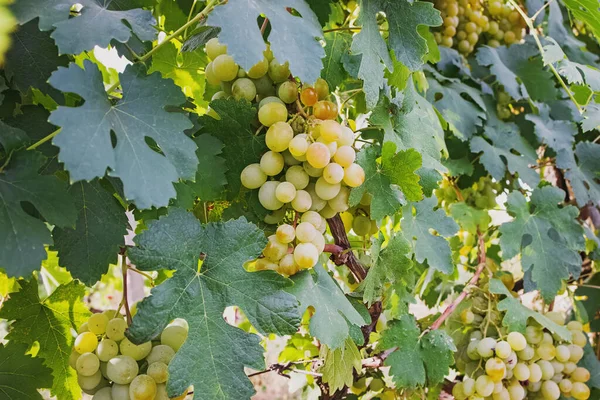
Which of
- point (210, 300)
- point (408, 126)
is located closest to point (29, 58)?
point (210, 300)

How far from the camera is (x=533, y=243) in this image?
153cm

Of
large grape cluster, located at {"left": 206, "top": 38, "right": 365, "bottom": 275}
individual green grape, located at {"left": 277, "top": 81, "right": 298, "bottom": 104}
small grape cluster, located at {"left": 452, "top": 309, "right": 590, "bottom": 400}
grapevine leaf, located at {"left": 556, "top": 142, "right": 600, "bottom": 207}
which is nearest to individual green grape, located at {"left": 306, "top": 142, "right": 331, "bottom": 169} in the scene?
large grape cluster, located at {"left": 206, "top": 38, "right": 365, "bottom": 275}

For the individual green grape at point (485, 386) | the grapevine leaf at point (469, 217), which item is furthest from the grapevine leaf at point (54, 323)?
the grapevine leaf at point (469, 217)

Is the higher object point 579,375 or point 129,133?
point 129,133

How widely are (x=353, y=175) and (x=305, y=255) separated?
168mm

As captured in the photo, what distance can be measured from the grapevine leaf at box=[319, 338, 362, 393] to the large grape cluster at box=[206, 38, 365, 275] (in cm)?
25

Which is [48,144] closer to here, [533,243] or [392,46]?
[392,46]

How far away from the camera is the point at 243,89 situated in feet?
3.18

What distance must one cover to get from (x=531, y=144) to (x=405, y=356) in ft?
3.15

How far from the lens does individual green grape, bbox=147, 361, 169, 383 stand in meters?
0.88

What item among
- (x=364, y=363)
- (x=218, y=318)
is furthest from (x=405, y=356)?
(x=218, y=318)

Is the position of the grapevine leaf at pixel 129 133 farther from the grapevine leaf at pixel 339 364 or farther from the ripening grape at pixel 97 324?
the grapevine leaf at pixel 339 364

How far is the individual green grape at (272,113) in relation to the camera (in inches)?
37.2

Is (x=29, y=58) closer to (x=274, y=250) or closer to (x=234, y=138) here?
(x=234, y=138)
